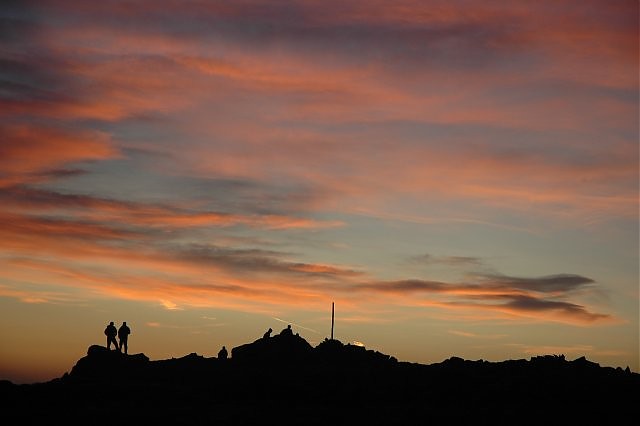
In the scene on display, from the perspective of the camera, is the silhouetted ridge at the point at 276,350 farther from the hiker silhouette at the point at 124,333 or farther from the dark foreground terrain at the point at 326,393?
the hiker silhouette at the point at 124,333

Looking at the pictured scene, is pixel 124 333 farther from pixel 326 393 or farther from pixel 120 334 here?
pixel 326 393

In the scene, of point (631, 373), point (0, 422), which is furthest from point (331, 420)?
point (631, 373)

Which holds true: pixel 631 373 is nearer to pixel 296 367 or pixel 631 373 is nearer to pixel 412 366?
pixel 412 366

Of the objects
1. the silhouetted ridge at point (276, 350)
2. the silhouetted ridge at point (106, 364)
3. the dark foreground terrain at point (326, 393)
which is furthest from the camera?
the silhouetted ridge at point (276, 350)

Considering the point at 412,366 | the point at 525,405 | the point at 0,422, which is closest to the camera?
the point at 0,422

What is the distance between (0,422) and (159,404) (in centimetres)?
969

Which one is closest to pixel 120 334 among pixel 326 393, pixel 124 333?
pixel 124 333

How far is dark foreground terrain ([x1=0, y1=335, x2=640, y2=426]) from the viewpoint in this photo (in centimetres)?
4841

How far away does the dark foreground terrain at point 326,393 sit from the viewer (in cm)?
4841

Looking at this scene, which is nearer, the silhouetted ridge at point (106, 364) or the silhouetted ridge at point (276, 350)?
the silhouetted ridge at point (106, 364)

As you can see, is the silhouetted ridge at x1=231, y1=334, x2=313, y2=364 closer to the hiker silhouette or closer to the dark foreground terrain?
the dark foreground terrain

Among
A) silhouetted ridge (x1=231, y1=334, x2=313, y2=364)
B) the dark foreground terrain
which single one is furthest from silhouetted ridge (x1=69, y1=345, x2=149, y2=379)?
silhouetted ridge (x1=231, y1=334, x2=313, y2=364)

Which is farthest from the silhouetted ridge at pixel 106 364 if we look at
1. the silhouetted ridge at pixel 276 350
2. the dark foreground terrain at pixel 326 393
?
the silhouetted ridge at pixel 276 350

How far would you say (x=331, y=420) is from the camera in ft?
159
